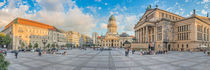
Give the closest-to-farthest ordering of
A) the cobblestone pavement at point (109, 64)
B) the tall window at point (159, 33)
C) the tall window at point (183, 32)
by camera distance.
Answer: the cobblestone pavement at point (109, 64) < the tall window at point (183, 32) < the tall window at point (159, 33)

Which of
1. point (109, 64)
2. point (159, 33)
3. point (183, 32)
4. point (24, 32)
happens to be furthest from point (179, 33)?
point (24, 32)

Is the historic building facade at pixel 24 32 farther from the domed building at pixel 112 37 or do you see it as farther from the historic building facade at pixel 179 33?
the domed building at pixel 112 37

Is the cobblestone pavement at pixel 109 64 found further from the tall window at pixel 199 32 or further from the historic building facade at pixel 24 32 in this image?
the historic building facade at pixel 24 32

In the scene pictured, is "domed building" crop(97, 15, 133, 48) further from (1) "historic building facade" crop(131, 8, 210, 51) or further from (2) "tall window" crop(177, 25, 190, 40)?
(2) "tall window" crop(177, 25, 190, 40)

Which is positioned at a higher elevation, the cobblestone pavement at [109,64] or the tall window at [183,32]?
the tall window at [183,32]

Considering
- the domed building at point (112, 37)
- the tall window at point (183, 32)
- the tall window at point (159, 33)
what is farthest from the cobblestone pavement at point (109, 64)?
the domed building at point (112, 37)

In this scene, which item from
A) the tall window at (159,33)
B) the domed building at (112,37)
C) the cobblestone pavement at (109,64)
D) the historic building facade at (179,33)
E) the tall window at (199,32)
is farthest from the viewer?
the domed building at (112,37)

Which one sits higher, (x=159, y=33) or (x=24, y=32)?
(x=24, y=32)

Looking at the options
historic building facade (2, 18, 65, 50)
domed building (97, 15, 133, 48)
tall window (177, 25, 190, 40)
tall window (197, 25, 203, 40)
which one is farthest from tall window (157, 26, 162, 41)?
domed building (97, 15, 133, 48)

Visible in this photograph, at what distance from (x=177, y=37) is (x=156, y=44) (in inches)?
368

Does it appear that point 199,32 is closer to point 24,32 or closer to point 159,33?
point 159,33

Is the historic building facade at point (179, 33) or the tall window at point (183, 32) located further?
the tall window at point (183, 32)

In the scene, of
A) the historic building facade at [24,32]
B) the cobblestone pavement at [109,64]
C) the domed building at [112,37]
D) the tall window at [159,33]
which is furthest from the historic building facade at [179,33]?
the domed building at [112,37]

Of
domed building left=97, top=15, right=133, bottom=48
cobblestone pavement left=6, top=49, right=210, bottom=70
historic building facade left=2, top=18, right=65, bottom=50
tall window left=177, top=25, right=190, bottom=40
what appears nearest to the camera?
cobblestone pavement left=6, top=49, right=210, bottom=70
